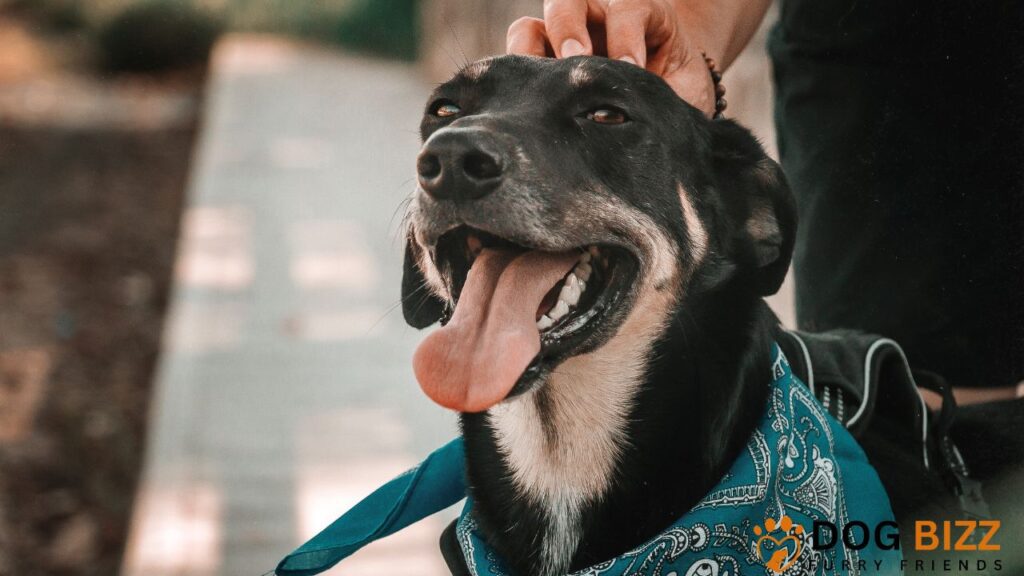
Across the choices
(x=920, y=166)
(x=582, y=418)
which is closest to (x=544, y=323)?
(x=582, y=418)

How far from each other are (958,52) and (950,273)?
0.47 m

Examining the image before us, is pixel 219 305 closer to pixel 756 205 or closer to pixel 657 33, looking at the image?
pixel 657 33

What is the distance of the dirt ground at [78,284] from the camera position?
12.8 feet

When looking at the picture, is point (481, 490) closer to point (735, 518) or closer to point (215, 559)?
point (735, 518)

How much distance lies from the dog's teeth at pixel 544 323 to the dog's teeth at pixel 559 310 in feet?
0.04

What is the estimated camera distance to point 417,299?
7.79 feet

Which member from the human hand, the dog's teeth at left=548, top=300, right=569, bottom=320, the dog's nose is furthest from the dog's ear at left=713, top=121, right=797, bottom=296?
the dog's nose

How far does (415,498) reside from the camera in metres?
2.23

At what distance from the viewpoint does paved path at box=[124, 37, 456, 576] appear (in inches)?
139

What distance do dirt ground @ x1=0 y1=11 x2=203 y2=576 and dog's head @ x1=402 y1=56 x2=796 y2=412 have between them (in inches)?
86.0

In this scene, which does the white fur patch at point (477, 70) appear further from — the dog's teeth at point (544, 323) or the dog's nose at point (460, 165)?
the dog's teeth at point (544, 323)

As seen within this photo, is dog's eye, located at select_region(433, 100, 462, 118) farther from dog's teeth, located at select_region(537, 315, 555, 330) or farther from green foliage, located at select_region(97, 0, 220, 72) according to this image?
green foliage, located at select_region(97, 0, 220, 72)

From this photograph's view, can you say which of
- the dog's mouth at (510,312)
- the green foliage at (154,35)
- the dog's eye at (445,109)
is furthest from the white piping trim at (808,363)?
the green foliage at (154,35)

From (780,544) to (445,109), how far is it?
1.04 metres
